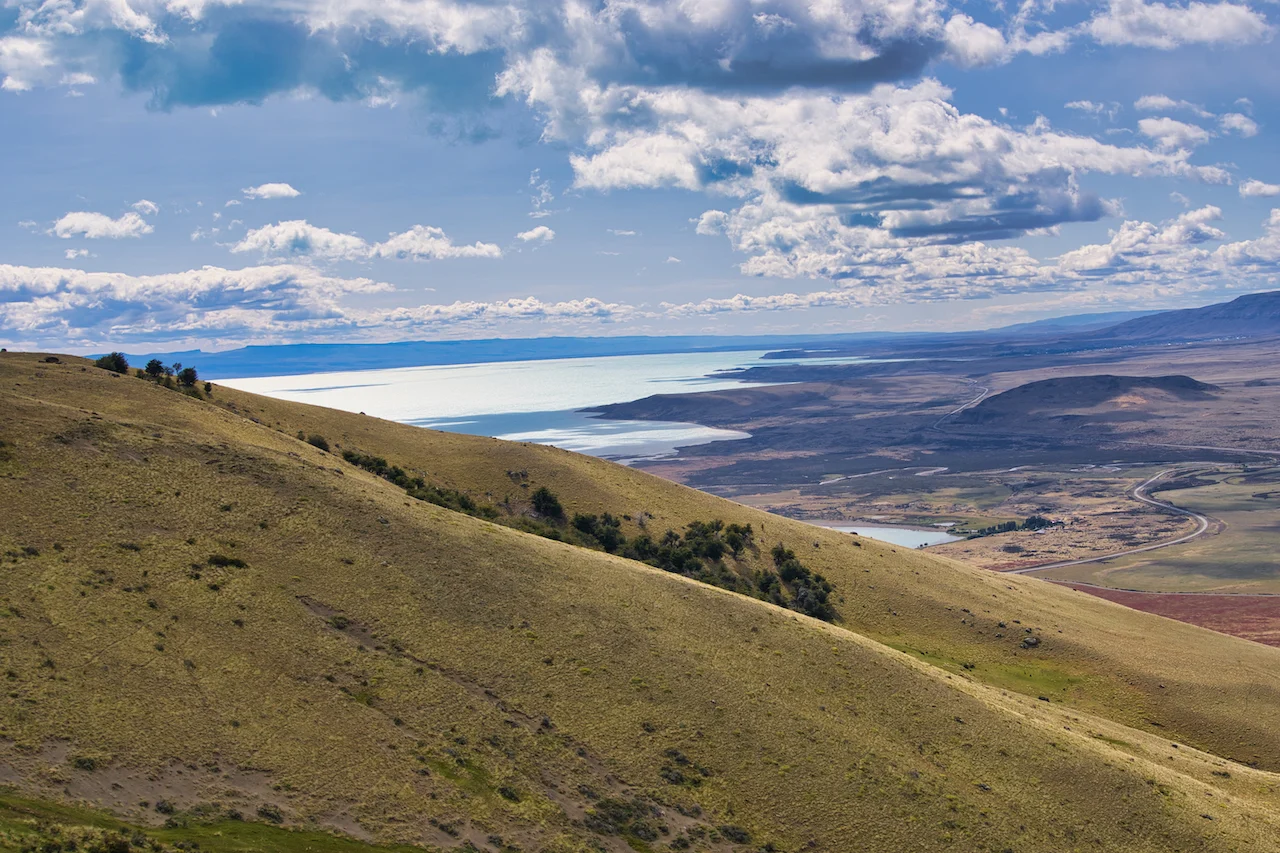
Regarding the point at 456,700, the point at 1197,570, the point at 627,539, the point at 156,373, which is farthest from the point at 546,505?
the point at 1197,570

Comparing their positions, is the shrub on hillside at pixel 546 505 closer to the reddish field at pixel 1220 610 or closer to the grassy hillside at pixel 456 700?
the grassy hillside at pixel 456 700

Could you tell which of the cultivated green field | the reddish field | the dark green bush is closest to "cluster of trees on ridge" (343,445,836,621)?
the dark green bush

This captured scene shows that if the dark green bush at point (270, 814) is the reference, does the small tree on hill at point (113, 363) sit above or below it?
above

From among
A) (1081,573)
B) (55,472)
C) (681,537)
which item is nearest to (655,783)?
(55,472)

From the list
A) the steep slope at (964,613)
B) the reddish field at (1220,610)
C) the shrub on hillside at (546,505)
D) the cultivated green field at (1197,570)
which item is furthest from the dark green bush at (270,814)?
the cultivated green field at (1197,570)

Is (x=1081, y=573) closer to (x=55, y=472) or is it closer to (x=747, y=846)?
(x=747, y=846)

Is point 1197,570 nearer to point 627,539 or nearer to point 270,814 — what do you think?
point 627,539
